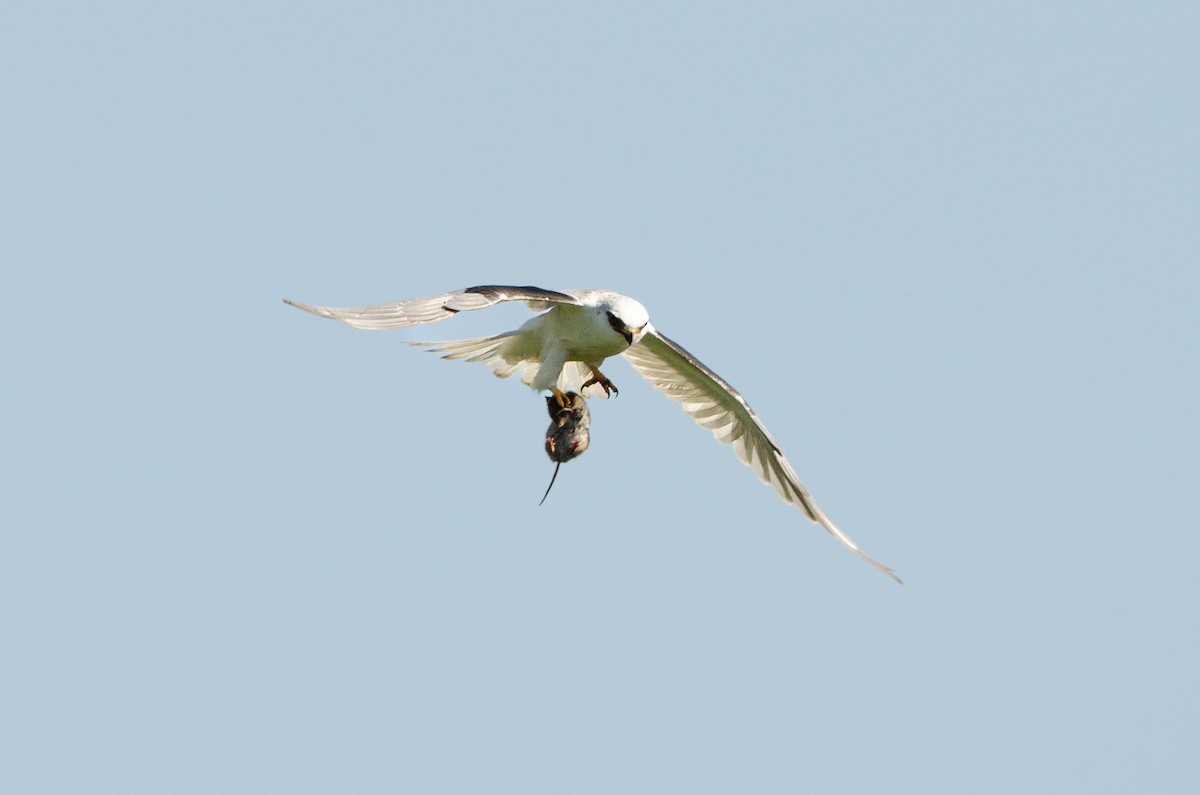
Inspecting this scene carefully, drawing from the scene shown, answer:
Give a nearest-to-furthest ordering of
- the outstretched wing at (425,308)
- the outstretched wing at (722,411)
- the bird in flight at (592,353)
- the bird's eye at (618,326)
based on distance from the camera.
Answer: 1. the outstretched wing at (425,308)
2. the bird in flight at (592,353)
3. the bird's eye at (618,326)
4. the outstretched wing at (722,411)

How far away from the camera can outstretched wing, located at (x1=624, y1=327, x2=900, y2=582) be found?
1105 centimetres

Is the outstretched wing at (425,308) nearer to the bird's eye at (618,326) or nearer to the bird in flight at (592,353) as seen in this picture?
the bird in flight at (592,353)

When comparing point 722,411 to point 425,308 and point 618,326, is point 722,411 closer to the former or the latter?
point 618,326

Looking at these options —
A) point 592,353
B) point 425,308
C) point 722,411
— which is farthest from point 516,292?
point 722,411

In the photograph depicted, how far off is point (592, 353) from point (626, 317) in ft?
1.58

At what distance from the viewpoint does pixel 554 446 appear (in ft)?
30.8

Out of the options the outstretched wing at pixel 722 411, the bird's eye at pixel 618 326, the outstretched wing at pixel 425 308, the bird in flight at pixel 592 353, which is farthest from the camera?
the outstretched wing at pixel 722 411

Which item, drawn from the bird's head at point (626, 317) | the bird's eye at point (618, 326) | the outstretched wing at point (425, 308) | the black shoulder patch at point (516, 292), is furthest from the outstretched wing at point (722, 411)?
the outstretched wing at point (425, 308)

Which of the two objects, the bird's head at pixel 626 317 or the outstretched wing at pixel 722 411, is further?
the outstretched wing at pixel 722 411

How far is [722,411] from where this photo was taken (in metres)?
11.5

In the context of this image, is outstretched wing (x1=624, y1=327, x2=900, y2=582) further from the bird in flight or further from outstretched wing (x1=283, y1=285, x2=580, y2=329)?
outstretched wing (x1=283, y1=285, x2=580, y2=329)

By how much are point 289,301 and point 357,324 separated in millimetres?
602

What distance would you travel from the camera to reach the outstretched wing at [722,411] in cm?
1105

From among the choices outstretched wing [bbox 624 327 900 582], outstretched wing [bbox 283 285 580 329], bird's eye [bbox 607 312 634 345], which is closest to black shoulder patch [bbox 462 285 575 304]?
outstretched wing [bbox 283 285 580 329]
